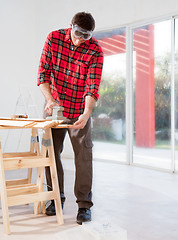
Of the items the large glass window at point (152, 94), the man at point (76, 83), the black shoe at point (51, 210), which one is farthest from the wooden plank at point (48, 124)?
the large glass window at point (152, 94)

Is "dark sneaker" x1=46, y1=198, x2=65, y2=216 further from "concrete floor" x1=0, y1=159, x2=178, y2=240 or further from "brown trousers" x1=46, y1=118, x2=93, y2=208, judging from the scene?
"brown trousers" x1=46, y1=118, x2=93, y2=208

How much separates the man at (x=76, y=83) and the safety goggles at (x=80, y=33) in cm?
8

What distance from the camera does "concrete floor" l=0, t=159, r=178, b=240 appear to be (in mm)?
2098

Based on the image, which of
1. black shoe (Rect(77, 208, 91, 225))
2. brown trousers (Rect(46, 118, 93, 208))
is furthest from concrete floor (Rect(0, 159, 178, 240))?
brown trousers (Rect(46, 118, 93, 208))

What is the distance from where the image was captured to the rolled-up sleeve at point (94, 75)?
2285 mm

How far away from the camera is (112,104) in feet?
17.3

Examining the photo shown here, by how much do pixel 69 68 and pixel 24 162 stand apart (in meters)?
0.72

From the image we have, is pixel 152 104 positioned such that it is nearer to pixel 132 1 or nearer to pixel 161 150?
pixel 161 150

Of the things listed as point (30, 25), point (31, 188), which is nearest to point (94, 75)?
point (31, 188)

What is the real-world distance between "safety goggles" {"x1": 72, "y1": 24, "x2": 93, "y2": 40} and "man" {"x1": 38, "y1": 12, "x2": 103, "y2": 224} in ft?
0.27

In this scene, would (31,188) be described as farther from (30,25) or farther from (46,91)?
(30,25)

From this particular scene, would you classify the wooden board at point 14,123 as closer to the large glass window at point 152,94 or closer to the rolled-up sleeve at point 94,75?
the rolled-up sleeve at point 94,75

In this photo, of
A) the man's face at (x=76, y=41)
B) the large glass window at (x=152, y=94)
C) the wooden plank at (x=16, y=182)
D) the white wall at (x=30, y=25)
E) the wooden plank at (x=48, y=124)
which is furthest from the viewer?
the white wall at (x=30, y=25)

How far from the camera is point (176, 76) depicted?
441cm
